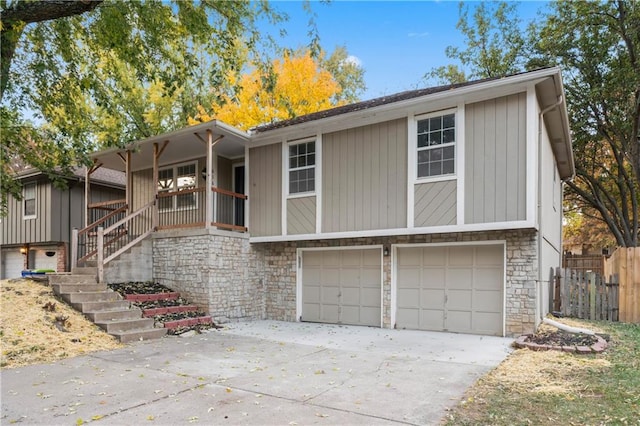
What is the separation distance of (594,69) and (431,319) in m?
12.7

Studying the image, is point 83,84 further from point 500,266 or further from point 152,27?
point 500,266

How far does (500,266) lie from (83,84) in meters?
9.35

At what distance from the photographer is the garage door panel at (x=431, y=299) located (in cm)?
916

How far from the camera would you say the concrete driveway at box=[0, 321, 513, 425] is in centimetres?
409

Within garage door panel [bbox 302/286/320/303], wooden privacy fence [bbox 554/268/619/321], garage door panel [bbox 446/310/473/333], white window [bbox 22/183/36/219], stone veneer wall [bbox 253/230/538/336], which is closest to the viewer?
stone veneer wall [bbox 253/230/538/336]

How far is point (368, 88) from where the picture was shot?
26.0 meters

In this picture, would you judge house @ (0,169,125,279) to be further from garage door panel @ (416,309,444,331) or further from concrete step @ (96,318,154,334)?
garage door panel @ (416,309,444,331)

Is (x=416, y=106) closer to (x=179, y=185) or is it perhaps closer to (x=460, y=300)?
(x=460, y=300)

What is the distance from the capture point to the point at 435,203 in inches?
346

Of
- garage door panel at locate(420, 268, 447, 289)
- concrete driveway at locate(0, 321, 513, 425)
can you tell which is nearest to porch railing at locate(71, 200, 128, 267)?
concrete driveway at locate(0, 321, 513, 425)

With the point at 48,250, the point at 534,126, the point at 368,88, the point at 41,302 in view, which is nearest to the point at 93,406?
the point at 41,302

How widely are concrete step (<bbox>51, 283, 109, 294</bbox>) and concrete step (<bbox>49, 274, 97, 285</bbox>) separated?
0.57 ft

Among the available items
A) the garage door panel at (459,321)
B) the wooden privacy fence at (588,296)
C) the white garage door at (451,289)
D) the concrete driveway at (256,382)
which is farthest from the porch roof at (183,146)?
the wooden privacy fence at (588,296)

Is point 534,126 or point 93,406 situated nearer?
point 93,406
